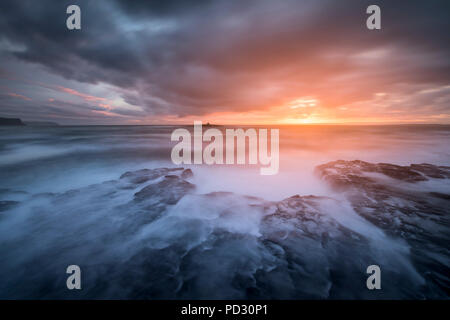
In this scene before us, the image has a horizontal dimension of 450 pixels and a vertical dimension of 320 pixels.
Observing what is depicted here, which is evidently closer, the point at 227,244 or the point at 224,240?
the point at 227,244

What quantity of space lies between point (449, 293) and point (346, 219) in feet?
6.28

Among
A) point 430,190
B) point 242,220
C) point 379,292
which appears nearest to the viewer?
point 379,292

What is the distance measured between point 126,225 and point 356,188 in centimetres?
776

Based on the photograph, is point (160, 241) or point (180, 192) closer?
point (160, 241)

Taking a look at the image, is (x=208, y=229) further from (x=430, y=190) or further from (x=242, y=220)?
(x=430, y=190)

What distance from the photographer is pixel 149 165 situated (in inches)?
442

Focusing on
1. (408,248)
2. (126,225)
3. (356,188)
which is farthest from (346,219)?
(126,225)

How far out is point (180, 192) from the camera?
618 centimetres

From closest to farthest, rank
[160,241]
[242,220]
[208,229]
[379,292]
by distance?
[379,292]
[160,241]
[208,229]
[242,220]
